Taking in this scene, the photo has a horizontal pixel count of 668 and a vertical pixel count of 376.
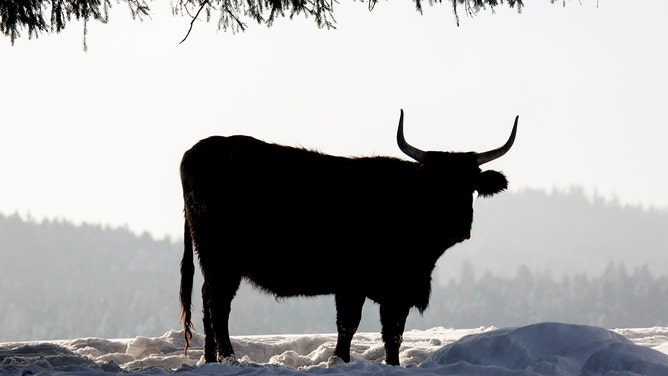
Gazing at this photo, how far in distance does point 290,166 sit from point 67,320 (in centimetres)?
16317

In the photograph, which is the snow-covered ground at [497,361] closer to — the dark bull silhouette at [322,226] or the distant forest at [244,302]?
the dark bull silhouette at [322,226]

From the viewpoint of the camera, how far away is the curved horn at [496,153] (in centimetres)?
914

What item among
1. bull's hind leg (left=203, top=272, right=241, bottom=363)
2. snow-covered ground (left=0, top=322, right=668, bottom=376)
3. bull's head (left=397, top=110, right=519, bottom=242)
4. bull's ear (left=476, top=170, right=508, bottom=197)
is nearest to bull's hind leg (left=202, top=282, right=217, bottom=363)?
bull's hind leg (left=203, top=272, right=241, bottom=363)

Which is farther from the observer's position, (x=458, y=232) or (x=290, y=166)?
(x=290, y=166)

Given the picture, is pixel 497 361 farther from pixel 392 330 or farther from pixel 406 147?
pixel 406 147

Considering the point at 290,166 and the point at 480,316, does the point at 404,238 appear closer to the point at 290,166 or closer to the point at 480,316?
the point at 290,166

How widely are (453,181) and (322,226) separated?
1.26 meters

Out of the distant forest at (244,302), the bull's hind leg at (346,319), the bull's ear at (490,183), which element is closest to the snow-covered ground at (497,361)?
the bull's hind leg at (346,319)

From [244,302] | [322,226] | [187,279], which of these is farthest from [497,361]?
[244,302]

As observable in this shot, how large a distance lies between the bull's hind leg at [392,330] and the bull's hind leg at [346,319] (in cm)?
28

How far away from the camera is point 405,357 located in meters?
9.60

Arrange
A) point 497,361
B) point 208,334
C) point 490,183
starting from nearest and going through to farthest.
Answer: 1. point 497,361
2. point 490,183
3. point 208,334

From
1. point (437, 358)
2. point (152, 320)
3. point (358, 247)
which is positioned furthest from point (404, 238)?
point (152, 320)

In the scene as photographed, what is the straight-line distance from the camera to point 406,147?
9.05 meters
